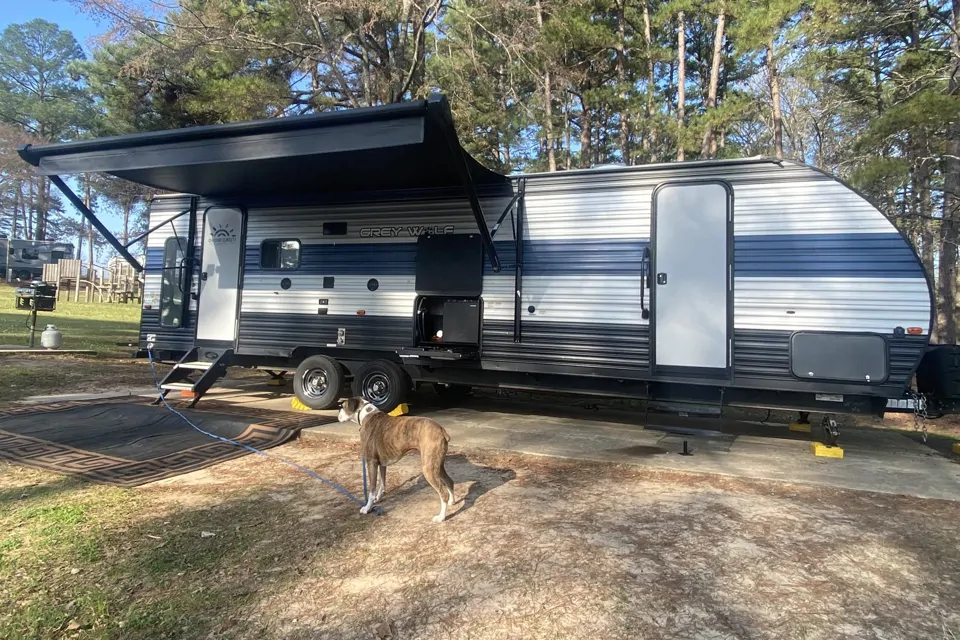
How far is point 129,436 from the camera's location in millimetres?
5734

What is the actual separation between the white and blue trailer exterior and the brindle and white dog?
9.21ft

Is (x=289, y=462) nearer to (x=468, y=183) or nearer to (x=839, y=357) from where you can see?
(x=468, y=183)

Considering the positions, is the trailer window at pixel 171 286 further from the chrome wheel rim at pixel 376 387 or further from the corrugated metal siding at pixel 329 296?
the chrome wheel rim at pixel 376 387

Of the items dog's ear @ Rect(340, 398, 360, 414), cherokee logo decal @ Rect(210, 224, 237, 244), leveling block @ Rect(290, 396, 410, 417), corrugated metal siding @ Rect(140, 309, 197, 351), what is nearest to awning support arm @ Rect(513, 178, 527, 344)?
leveling block @ Rect(290, 396, 410, 417)

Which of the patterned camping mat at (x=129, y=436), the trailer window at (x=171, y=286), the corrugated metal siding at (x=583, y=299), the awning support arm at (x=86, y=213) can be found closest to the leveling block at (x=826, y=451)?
the corrugated metal siding at (x=583, y=299)

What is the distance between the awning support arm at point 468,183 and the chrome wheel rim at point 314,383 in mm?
2805

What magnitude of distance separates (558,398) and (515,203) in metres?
4.18

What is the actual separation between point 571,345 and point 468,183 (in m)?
2.09

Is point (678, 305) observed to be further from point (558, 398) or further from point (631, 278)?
point (558, 398)

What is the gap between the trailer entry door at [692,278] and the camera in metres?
5.89

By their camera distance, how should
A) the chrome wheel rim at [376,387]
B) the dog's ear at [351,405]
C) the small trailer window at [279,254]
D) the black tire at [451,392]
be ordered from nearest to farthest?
the dog's ear at [351,405] < the chrome wheel rim at [376,387] < the small trailer window at [279,254] < the black tire at [451,392]

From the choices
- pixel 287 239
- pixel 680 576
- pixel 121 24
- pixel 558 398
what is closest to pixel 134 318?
pixel 121 24

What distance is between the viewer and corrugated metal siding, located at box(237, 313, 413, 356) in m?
7.21

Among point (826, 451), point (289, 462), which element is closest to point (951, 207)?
point (826, 451)
